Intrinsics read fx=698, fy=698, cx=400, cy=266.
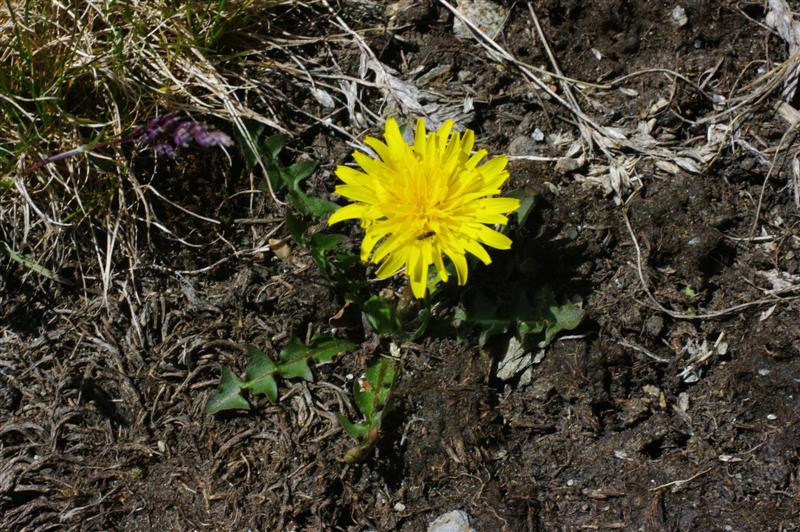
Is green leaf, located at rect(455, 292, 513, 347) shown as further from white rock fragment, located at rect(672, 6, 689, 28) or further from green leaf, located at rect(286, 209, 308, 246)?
white rock fragment, located at rect(672, 6, 689, 28)

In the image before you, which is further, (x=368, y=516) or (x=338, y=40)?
(x=338, y=40)

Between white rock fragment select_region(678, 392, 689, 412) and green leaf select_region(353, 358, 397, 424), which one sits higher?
green leaf select_region(353, 358, 397, 424)

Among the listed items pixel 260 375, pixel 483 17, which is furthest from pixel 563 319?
pixel 483 17

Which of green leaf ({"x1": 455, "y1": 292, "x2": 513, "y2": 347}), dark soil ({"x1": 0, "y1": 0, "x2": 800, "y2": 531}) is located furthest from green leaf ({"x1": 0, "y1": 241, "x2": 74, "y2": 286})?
green leaf ({"x1": 455, "y1": 292, "x2": 513, "y2": 347})

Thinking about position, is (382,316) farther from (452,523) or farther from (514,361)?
(452,523)

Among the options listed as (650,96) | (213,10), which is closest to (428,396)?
(650,96)

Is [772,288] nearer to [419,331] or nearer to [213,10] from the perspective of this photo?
[419,331]
